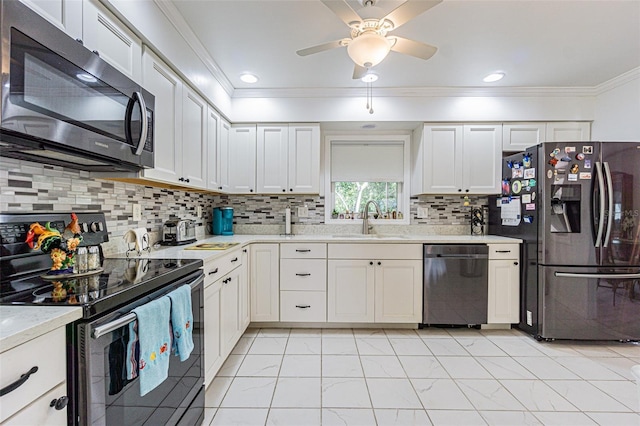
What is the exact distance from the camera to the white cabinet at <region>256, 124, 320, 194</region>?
3.03 m

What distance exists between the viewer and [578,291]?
2.43m

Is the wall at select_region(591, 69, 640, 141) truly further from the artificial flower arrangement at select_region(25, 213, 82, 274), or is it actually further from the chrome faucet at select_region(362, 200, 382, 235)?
the artificial flower arrangement at select_region(25, 213, 82, 274)

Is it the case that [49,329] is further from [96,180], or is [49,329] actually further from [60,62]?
[96,180]

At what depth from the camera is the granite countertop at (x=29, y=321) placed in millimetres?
634

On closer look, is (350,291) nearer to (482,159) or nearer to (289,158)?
(289,158)

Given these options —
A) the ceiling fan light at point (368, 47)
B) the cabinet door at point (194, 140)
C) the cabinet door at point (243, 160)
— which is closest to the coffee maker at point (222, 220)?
the cabinet door at point (243, 160)

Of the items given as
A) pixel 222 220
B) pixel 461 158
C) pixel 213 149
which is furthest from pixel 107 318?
pixel 461 158

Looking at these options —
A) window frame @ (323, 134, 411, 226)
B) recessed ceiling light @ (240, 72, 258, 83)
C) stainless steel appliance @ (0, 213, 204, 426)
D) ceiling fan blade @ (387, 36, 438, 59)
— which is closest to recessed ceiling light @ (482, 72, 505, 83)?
window frame @ (323, 134, 411, 226)

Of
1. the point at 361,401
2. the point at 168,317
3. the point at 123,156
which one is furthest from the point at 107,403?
the point at 361,401

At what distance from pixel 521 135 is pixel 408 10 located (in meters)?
2.25

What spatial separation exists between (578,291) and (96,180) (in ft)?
12.0

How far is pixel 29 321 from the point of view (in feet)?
2.33

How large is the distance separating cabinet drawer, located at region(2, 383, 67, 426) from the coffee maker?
2360 mm

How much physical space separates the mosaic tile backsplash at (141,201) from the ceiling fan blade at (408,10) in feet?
6.04
